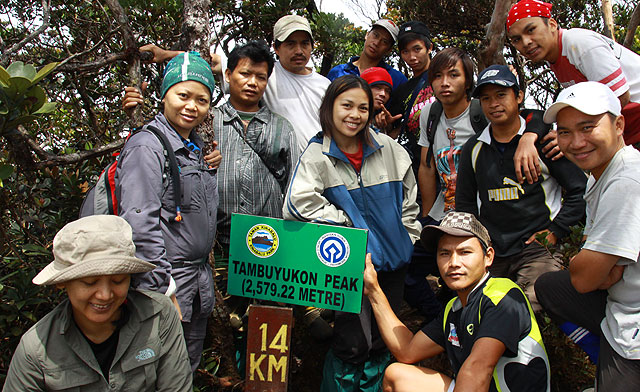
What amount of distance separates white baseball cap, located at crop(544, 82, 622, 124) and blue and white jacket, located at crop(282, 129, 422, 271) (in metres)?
1.29

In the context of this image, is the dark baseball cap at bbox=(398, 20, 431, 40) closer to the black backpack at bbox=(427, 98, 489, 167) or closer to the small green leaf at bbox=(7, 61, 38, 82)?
the black backpack at bbox=(427, 98, 489, 167)

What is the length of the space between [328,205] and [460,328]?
3.87 ft

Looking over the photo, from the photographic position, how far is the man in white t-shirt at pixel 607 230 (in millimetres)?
2389

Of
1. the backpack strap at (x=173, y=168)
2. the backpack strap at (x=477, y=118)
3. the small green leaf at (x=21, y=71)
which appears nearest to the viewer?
the small green leaf at (x=21, y=71)

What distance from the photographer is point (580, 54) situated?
11.6 ft

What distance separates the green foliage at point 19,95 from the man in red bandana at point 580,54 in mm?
3256

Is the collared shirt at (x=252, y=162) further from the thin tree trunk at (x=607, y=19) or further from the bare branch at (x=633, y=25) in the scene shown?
the thin tree trunk at (x=607, y=19)

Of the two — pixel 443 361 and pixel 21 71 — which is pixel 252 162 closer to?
pixel 21 71

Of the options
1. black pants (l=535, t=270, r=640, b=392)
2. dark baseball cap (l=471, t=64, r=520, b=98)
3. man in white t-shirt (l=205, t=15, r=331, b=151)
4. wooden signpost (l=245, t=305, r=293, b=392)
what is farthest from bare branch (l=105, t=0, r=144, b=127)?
black pants (l=535, t=270, r=640, b=392)

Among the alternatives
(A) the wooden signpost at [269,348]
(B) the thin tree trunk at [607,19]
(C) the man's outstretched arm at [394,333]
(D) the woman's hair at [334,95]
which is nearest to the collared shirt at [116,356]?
(A) the wooden signpost at [269,348]

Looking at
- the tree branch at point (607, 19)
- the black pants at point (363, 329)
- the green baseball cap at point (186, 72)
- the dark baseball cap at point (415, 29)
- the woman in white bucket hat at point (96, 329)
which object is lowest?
the black pants at point (363, 329)

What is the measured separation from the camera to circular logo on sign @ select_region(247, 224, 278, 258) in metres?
3.39

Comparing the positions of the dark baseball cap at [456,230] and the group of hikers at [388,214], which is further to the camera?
the dark baseball cap at [456,230]

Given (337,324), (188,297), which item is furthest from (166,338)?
(337,324)
